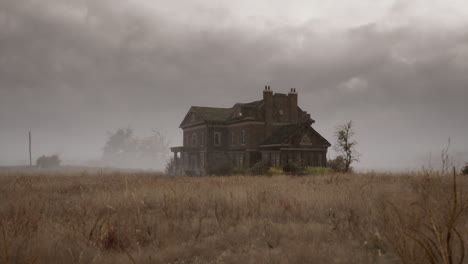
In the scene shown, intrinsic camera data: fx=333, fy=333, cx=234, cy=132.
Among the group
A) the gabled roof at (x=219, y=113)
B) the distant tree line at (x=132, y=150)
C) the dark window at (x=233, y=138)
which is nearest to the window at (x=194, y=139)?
the gabled roof at (x=219, y=113)

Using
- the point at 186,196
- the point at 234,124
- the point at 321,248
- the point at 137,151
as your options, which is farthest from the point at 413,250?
the point at 137,151

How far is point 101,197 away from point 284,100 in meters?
29.9

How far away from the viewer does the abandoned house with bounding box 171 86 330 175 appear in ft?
106

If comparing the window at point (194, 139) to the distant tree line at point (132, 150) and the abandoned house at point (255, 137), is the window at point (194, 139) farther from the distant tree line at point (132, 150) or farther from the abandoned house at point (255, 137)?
the distant tree line at point (132, 150)

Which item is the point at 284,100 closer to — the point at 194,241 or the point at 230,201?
the point at 230,201

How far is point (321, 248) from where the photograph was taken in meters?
5.06

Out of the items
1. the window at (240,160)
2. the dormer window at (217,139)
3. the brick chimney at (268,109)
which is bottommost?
the window at (240,160)

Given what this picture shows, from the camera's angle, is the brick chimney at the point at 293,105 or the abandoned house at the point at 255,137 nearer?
the abandoned house at the point at 255,137

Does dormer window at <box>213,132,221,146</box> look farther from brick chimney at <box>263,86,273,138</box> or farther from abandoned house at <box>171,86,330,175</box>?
brick chimney at <box>263,86,273,138</box>

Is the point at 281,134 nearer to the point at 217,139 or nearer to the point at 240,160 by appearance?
the point at 240,160

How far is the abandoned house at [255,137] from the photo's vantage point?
32.3m

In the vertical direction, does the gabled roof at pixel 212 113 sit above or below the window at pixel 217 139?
above

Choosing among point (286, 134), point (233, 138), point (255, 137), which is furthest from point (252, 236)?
point (233, 138)

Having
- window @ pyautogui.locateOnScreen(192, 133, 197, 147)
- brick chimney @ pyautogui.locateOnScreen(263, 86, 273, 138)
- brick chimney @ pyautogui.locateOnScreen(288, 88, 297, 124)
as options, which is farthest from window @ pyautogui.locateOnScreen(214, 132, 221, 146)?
brick chimney @ pyautogui.locateOnScreen(288, 88, 297, 124)
